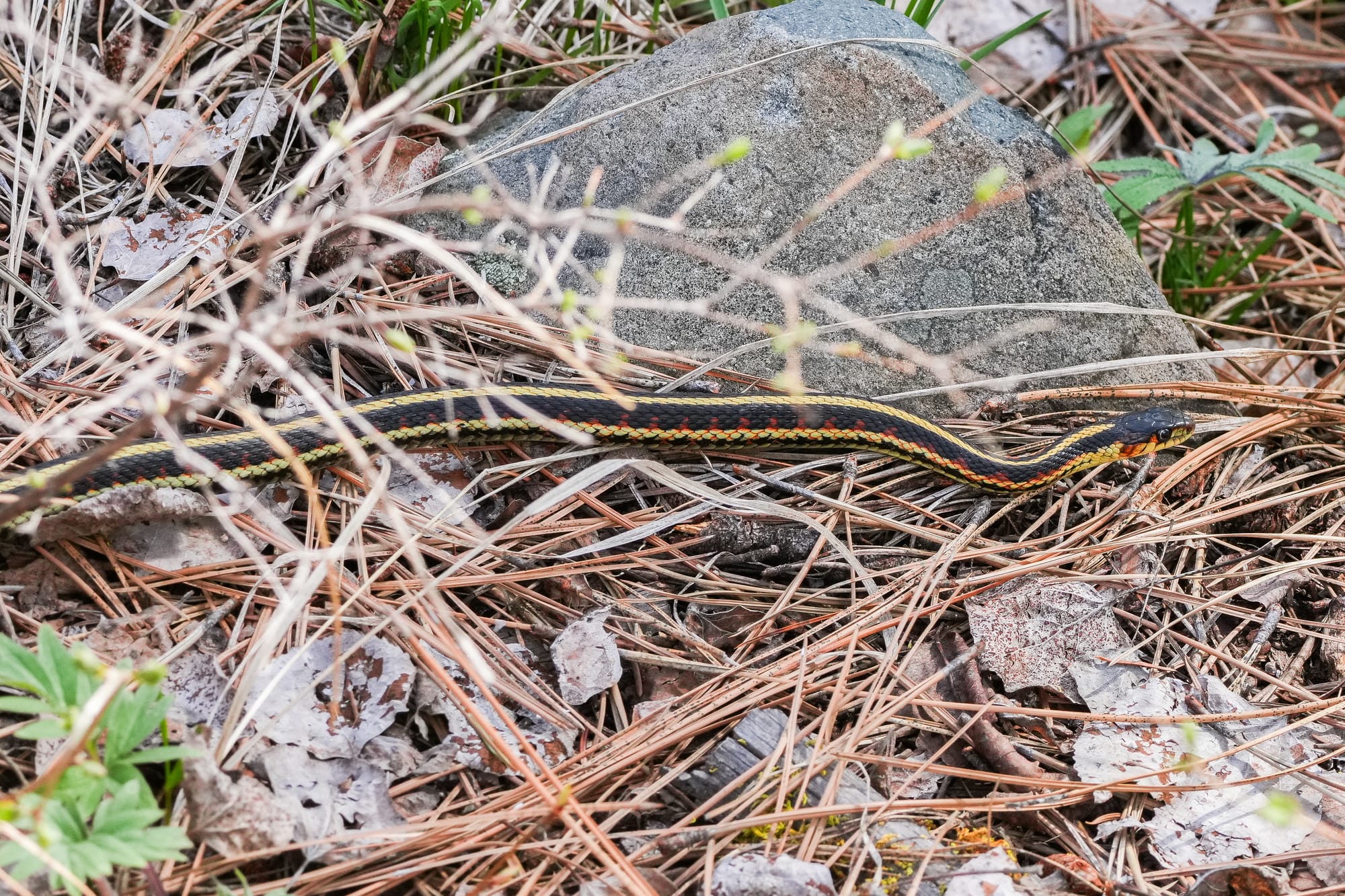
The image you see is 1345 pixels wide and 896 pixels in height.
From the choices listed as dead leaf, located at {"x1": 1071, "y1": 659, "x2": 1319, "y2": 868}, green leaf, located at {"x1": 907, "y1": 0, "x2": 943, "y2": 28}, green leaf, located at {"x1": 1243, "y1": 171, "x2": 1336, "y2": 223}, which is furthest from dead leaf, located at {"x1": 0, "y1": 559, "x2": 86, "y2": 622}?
green leaf, located at {"x1": 1243, "y1": 171, "x2": 1336, "y2": 223}

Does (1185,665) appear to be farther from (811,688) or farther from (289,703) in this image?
(289,703)

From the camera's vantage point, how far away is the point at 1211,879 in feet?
8.21

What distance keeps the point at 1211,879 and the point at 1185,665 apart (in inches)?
28.3

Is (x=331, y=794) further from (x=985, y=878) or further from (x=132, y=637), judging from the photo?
(x=985, y=878)

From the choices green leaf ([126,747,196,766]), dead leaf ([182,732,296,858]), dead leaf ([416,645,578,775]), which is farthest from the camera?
dead leaf ([416,645,578,775])

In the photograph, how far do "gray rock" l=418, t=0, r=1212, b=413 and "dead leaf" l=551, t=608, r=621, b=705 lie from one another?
1157 mm

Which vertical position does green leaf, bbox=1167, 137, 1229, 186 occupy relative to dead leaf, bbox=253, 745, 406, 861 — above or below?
above

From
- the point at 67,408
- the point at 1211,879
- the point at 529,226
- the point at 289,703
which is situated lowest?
the point at 1211,879

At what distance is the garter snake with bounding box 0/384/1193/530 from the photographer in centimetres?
296

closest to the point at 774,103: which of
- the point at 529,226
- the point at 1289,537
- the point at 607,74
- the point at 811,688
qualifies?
the point at 607,74

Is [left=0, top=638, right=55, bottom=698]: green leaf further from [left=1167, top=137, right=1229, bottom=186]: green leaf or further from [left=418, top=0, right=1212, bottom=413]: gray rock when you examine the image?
[left=1167, top=137, right=1229, bottom=186]: green leaf

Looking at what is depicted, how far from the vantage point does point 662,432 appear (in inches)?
132

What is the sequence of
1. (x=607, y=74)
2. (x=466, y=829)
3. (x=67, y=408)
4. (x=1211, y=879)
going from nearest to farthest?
(x=466, y=829)
(x=1211, y=879)
(x=67, y=408)
(x=607, y=74)

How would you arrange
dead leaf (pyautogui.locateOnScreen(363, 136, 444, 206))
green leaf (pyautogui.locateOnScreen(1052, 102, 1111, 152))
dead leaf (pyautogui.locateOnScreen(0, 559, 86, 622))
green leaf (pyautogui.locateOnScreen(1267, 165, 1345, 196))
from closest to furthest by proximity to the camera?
1. dead leaf (pyautogui.locateOnScreen(0, 559, 86, 622))
2. dead leaf (pyautogui.locateOnScreen(363, 136, 444, 206))
3. green leaf (pyautogui.locateOnScreen(1267, 165, 1345, 196))
4. green leaf (pyautogui.locateOnScreen(1052, 102, 1111, 152))
